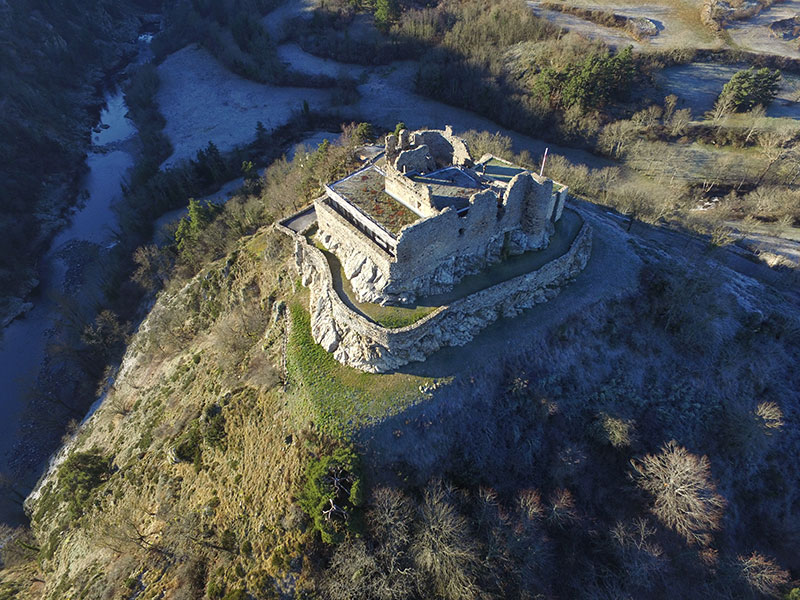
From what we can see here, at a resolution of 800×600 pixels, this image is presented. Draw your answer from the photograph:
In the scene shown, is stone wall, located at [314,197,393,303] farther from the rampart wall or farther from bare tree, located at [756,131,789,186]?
bare tree, located at [756,131,789,186]

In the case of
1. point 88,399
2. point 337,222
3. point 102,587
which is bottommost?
point 88,399

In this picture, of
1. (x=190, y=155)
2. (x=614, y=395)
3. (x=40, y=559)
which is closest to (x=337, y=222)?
(x=614, y=395)

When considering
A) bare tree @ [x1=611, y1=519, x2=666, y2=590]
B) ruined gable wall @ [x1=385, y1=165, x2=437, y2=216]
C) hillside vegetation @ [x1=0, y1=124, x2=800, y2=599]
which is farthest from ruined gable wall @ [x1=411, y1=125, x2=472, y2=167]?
bare tree @ [x1=611, y1=519, x2=666, y2=590]

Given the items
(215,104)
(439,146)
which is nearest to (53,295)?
(215,104)

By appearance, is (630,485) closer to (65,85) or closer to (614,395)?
(614,395)

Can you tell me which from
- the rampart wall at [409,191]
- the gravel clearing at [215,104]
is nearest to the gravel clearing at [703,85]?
the rampart wall at [409,191]
